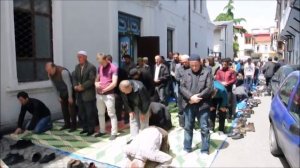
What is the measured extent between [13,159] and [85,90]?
2011 millimetres

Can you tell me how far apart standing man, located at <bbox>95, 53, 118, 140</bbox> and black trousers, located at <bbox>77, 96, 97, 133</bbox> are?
0.25m

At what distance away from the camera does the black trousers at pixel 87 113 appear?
700 centimetres

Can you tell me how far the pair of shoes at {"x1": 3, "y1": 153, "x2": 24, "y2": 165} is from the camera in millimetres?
5523

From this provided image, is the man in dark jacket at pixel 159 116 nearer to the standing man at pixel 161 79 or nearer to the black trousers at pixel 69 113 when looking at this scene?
the black trousers at pixel 69 113

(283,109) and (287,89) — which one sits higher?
(287,89)

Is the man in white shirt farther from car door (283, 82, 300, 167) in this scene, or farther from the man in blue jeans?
car door (283, 82, 300, 167)

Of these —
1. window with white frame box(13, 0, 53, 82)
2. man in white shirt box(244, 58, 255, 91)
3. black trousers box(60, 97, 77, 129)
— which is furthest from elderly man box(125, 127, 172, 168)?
man in white shirt box(244, 58, 255, 91)

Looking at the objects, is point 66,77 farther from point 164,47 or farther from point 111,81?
point 164,47

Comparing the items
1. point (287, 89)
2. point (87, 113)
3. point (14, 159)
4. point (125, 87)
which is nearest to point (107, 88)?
point (87, 113)

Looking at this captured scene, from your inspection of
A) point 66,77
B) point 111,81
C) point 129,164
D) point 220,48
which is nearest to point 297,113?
point 129,164

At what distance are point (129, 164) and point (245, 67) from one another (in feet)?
42.8

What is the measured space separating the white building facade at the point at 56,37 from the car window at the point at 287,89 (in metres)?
5.64

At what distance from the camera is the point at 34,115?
23.5 feet

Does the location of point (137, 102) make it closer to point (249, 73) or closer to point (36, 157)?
point (36, 157)
